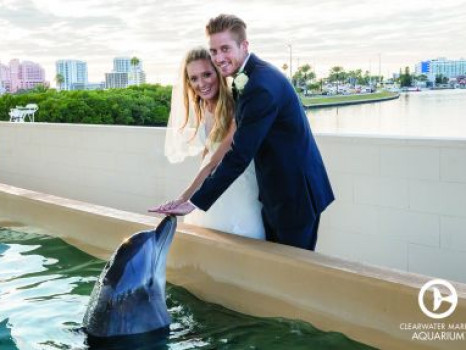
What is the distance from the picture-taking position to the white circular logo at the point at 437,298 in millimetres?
1976

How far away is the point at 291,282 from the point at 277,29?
7020 mm

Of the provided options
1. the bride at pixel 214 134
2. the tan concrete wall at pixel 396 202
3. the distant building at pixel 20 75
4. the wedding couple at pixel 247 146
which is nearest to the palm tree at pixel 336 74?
the distant building at pixel 20 75

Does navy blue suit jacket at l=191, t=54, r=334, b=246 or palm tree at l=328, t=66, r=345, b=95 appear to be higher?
palm tree at l=328, t=66, r=345, b=95

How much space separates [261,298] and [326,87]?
10.4 metres

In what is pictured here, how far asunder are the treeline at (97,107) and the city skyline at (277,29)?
0.57 meters

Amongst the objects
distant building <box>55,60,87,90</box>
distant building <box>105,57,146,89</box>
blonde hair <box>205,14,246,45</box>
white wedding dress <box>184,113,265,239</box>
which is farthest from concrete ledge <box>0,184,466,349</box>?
distant building <box>55,60,87,90</box>

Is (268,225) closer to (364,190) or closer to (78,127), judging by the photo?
(364,190)

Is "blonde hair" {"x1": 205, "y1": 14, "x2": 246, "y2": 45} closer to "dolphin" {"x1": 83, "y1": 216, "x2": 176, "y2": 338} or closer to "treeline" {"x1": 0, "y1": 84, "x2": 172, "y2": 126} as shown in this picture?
"dolphin" {"x1": 83, "y1": 216, "x2": 176, "y2": 338}

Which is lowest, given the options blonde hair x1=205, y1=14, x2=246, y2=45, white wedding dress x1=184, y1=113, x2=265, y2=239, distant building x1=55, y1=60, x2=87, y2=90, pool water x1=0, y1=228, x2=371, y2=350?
pool water x1=0, y1=228, x2=371, y2=350

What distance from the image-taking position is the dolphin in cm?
224

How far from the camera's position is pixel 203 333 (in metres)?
2.42

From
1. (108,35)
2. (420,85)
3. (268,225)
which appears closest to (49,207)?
(268,225)

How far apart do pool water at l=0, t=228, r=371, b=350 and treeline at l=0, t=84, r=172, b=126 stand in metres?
5.50

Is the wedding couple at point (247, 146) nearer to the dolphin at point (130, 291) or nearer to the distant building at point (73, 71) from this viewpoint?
the dolphin at point (130, 291)
